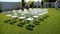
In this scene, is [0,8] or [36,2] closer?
[0,8]

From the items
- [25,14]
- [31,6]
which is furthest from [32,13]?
[31,6]

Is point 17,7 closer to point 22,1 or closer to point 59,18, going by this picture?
point 22,1

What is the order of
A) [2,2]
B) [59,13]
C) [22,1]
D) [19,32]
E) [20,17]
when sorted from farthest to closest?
[20,17] → [59,13] → [22,1] → [2,2] → [19,32]

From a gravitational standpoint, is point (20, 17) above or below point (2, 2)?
below

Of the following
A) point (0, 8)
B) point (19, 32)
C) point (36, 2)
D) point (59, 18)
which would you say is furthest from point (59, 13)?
point (0, 8)

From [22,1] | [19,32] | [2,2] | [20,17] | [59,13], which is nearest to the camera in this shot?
[19,32]

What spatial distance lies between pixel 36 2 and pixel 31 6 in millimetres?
86

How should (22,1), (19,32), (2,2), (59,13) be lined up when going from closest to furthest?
(19,32) → (2,2) → (22,1) → (59,13)

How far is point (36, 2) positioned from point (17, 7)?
245mm

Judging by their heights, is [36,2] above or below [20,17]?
above

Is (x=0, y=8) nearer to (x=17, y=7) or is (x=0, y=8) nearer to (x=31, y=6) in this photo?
(x=17, y=7)

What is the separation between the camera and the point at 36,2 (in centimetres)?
118

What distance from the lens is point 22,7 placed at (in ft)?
4.16

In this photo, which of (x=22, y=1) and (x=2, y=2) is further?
(x=22, y=1)
